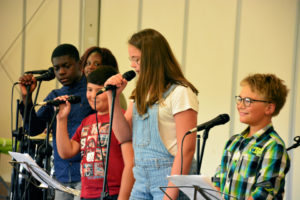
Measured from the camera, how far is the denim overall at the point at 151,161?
7.44 ft

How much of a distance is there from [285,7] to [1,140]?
381cm

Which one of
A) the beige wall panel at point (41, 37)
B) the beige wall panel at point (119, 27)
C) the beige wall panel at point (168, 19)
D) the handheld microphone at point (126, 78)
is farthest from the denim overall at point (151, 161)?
the beige wall panel at point (41, 37)

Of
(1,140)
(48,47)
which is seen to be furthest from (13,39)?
(1,140)

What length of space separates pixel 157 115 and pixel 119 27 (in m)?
3.78

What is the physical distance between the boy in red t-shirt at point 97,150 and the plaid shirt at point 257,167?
558 mm

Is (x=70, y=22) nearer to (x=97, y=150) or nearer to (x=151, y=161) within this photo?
(x=97, y=150)

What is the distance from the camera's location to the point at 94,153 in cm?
278

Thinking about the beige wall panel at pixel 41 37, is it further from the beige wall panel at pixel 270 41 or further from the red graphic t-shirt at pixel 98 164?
the red graphic t-shirt at pixel 98 164

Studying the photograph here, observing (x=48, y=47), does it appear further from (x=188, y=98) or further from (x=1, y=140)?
(x=188, y=98)

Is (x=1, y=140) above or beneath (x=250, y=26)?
beneath

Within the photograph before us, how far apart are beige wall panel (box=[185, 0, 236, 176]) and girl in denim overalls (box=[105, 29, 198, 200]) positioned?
7.96ft

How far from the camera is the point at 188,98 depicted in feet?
7.47

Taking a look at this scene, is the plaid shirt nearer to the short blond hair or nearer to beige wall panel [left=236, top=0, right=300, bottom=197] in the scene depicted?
the short blond hair

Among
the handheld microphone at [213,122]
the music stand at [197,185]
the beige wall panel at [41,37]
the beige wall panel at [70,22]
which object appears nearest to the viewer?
the music stand at [197,185]
